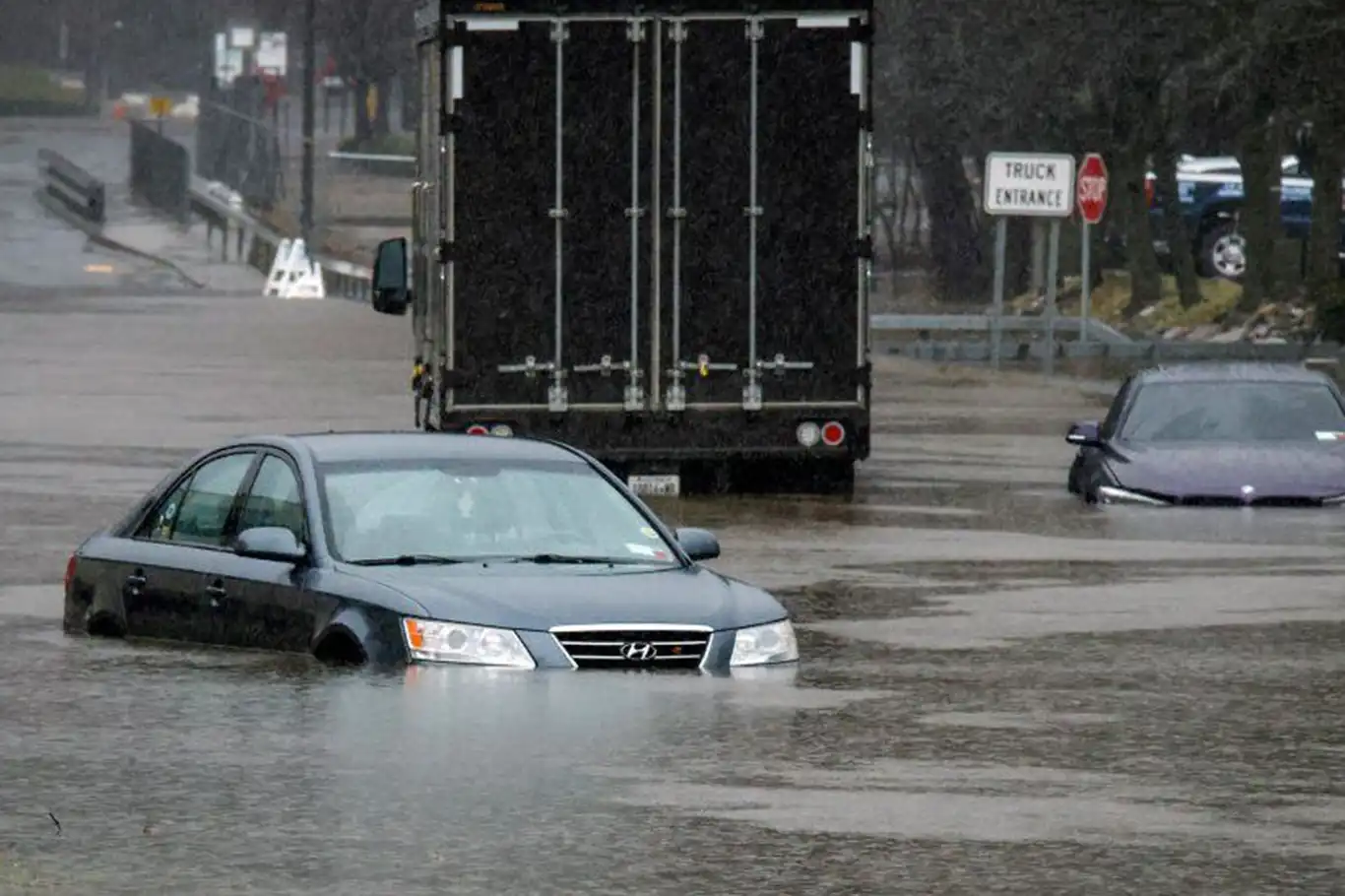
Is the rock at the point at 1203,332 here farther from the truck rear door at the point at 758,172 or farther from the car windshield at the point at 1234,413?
the truck rear door at the point at 758,172

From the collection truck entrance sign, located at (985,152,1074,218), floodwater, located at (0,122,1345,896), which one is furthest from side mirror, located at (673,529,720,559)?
truck entrance sign, located at (985,152,1074,218)

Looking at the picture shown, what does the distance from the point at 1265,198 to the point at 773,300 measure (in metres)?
31.1

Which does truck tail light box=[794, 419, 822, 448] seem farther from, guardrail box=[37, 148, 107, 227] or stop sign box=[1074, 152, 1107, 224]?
guardrail box=[37, 148, 107, 227]

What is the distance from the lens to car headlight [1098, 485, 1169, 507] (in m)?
26.3

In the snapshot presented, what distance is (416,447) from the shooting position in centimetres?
1545

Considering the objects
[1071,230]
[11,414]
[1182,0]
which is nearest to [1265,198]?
[1182,0]

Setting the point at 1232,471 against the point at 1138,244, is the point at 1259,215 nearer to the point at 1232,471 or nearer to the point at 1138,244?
the point at 1138,244

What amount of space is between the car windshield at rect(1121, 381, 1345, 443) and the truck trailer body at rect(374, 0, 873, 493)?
6.56 feet

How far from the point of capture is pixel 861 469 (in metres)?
31.3

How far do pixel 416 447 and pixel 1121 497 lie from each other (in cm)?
1177

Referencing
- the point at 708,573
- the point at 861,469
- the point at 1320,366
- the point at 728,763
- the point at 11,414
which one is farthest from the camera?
the point at 1320,366

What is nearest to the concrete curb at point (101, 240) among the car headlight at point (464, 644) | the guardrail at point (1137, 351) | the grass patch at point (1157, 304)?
the grass patch at point (1157, 304)

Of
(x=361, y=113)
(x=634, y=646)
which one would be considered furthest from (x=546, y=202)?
(x=361, y=113)

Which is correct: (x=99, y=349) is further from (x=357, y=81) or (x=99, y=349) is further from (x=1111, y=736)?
(x=357, y=81)
